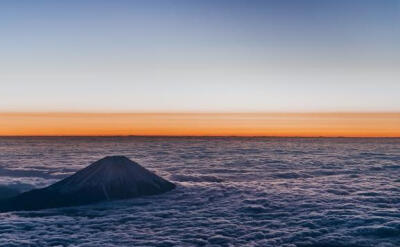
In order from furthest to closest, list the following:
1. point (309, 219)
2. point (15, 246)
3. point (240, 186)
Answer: point (240, 186), point (309, 219), point (15, 246)

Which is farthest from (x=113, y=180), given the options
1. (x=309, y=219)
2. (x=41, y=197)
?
(x=309, y=219)

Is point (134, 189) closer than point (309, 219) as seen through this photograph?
Answer: No

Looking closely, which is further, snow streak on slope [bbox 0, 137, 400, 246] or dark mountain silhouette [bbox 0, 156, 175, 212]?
dark mountain silhouette [bbox 0, 156, 175, 212]

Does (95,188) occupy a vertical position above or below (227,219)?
above

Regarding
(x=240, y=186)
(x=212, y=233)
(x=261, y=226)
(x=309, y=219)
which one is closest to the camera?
(x=212, y=233)

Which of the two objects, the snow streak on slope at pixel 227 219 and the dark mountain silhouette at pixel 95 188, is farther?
the dark mountain silhouette at pixel 95 188

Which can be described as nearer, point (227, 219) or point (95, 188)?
point (227, 219)

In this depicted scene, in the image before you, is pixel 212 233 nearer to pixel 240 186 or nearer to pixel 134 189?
pixel 134 189
